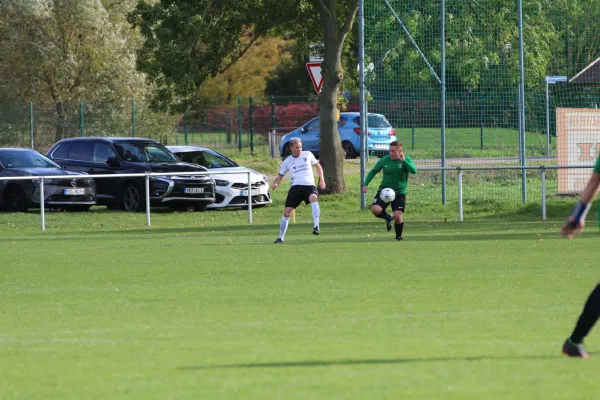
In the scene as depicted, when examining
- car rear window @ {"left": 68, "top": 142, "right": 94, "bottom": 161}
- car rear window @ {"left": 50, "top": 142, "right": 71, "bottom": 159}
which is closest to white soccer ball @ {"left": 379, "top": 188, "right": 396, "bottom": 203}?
car rear window @ {"left": 68, "top": 142, "right": 94, "bottom": 161}

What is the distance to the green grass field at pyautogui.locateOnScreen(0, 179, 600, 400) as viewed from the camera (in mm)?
7133

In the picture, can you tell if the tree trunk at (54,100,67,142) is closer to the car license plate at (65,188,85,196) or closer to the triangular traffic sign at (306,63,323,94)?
the triangular traffic sign at (306,63,323,94)

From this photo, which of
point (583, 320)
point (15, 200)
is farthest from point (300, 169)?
point (583, 320)

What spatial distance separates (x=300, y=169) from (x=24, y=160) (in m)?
10.9

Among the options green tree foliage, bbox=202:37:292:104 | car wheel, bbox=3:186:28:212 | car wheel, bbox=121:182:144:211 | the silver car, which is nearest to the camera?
car wheel, bbox=3:186:28:212

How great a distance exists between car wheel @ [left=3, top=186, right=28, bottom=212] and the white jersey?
29.4ft

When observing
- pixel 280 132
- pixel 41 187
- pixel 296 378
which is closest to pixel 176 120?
pixel 280 132

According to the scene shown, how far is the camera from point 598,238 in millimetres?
18875

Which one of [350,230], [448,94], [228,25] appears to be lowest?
[350,230]

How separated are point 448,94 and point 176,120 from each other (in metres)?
23.1

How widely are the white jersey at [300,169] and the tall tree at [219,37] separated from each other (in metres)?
10.4

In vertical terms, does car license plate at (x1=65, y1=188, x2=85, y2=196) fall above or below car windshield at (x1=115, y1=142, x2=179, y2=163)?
below

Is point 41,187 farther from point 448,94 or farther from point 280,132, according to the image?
point 280,132

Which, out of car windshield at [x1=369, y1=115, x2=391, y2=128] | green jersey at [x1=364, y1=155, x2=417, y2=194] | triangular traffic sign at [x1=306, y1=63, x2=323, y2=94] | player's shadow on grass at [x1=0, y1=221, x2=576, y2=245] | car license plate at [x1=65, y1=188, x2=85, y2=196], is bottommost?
player's shadow on grass at [x1=0, y1=221, x2=576, y2=245]
